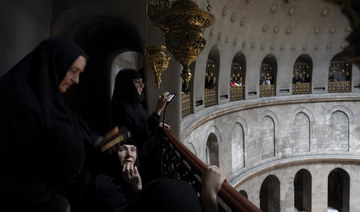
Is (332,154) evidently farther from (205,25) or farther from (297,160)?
(205,25)

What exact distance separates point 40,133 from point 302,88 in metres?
17.1

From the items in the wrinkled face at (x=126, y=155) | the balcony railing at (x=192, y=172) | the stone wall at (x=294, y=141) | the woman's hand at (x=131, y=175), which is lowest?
the stone wall at (x=294, y=141)

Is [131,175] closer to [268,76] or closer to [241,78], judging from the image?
[241,78]

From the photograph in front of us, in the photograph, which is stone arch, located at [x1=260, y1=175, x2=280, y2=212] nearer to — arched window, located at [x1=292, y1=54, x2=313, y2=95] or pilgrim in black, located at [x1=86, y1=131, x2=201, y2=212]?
arched window, located at [x1=292, y1=54, x2=313, y2=95]

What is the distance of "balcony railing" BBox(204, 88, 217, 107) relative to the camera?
1040cm

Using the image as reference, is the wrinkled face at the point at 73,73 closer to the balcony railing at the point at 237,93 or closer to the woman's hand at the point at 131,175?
the woman's hand at the point at 131,175

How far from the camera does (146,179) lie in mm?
3801

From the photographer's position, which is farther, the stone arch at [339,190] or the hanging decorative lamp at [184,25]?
the stone arch at [339,190]

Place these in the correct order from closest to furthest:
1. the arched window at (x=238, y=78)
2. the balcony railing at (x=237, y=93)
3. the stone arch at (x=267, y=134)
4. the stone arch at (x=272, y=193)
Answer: the balcony railing at (x=237, y=93) → the arched window at (x=238, y=78) → the stone arch at (x=267, y=134) → the stone arch at (x=272, y=193)

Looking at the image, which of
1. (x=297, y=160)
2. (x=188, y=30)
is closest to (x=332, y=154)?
(x=297, y=160)

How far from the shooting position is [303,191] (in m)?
17.2

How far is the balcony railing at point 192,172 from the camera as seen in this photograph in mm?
1590

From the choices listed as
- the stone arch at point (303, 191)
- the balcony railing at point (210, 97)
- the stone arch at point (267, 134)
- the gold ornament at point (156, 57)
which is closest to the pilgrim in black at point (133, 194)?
the gold ornament at point (156, 57)

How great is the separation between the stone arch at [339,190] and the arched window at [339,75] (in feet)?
18.1
